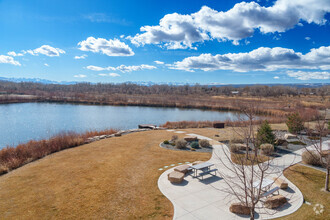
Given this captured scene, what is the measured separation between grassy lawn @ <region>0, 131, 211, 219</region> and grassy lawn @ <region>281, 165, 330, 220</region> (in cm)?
435

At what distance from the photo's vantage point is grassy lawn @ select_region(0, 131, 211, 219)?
6996 mm

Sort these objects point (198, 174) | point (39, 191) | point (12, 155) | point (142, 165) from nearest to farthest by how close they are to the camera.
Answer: point (39, 191) < point (198, 174) < point (142, 165) < point (12, 155)

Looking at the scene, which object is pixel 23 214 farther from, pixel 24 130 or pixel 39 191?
pixel 24 130

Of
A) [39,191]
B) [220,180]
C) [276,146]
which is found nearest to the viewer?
[39,191]

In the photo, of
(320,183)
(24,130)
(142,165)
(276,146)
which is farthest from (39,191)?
(24,130)

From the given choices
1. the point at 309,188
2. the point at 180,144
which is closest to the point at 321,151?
the point at 309,188

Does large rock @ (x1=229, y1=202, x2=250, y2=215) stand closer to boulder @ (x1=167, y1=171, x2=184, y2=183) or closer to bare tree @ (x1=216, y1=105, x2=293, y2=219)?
bare tree @ (x1=216, y1=105, x2=293, y2=219)

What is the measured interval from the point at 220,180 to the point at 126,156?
20.3 ft

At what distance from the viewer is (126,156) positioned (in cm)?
1300

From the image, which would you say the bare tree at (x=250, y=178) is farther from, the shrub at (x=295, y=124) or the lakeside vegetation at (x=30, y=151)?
the lakeside vegetation at (x=30, y=151)

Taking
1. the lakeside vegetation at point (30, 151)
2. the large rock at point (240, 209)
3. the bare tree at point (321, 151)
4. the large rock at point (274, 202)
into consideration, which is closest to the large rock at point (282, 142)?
the bare tree at point (321, 151)

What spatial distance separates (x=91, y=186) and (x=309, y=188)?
9.05 m

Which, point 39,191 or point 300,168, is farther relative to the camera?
point 300,168

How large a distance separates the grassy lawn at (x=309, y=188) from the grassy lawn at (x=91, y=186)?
14.3 ft
